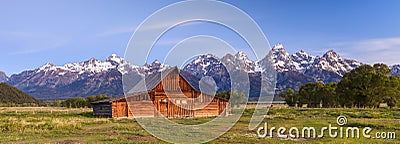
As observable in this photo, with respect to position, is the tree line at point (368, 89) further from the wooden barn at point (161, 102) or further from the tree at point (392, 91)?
the wooden barn at point (161, 102)

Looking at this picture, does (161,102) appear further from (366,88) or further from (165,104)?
(366,88)

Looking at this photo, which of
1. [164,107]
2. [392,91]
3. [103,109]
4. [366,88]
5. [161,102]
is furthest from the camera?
[366,88]

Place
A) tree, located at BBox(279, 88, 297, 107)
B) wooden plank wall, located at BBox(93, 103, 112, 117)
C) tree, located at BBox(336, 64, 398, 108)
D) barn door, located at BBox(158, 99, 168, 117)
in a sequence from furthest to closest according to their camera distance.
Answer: tree, located at BBox(279, 88, 297, 107) → tree, located at BBox(336, 64, 398, 108) → barn door, located at BBox(158, 99, 168, 117) → wooden plank wall, located at BBox(93, 103, 112, 117)

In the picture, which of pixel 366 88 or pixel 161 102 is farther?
pixel 366 88

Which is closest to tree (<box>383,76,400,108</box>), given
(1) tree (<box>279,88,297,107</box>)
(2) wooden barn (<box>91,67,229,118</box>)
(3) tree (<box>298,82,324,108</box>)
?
(3) tree (<box>298,82,324,108</box>)

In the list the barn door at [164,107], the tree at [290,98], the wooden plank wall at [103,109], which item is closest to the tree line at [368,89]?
the tree at [290,98]

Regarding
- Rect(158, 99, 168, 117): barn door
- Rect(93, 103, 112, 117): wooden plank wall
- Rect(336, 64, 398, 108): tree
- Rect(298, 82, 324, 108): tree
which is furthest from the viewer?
Rect(298, 82, 324, 108): tree

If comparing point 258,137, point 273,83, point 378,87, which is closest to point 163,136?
point 258,137

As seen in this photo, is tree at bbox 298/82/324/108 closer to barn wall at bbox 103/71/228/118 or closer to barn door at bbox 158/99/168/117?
barn wall at bbox 103/71/228/118

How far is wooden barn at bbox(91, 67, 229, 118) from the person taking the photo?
5686cm

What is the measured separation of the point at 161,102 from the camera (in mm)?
60375

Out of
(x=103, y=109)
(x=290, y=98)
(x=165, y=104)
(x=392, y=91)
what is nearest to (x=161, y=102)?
(x=165, y=104)

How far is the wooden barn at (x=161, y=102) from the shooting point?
56.9 meters

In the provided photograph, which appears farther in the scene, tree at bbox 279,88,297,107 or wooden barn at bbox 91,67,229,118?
tree at bbox 279,88,297,107
